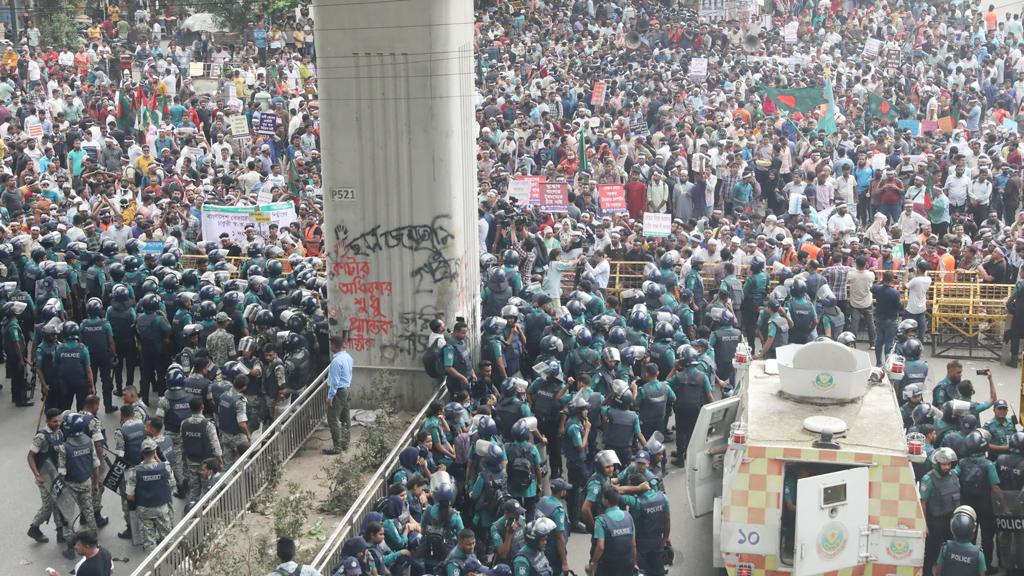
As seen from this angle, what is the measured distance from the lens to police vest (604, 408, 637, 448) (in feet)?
47.2

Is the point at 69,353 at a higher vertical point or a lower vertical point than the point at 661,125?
lower

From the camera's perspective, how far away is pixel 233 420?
47.8ft

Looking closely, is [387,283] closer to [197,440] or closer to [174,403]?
[174,403]

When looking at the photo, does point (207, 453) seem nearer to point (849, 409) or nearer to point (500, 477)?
point (500, 477)

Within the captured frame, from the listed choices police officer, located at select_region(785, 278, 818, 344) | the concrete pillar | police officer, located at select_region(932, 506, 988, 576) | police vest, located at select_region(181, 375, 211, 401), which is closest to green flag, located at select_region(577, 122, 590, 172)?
police officer, located at select_region(785, 278, 818, 344)

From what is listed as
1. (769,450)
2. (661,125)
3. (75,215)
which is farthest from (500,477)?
(661,125)

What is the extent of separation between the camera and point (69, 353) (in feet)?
54.7

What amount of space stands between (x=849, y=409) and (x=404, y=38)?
23.0 ft

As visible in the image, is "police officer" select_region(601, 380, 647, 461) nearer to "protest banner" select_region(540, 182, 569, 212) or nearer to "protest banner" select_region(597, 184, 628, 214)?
"protest banner" select_region(540, 182, 569, 212)

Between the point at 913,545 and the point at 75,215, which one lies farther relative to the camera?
the point at 75,215

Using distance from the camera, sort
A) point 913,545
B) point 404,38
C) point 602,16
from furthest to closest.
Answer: point 602,16 → point 404,38 → point 913,545

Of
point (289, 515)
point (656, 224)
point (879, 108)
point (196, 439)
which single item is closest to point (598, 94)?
point (879, 108)

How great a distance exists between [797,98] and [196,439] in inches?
809

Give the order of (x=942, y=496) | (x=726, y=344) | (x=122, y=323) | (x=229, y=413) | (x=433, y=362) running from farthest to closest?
(x=122, y=323)
(x=726, y=344)
(x=433, y=362)
(x=229, y=413)
(x=942, y=496)
